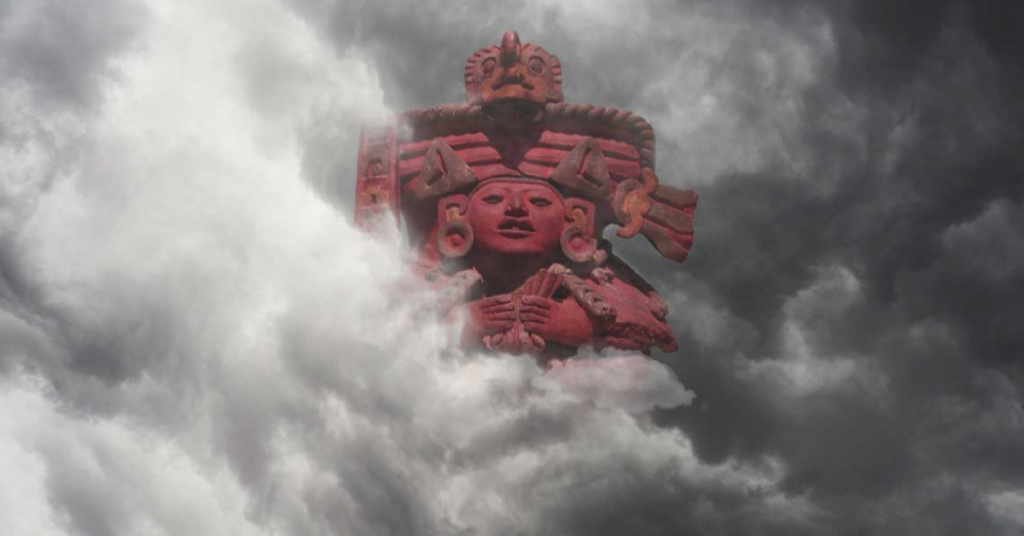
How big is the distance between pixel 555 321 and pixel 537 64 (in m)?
2.20

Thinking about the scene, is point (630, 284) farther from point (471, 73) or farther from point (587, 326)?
point (471, 73)

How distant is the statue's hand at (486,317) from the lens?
34.6ft

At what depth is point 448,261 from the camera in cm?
1100

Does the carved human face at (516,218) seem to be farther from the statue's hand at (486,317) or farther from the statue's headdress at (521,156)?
the statue's hand at (486,317)

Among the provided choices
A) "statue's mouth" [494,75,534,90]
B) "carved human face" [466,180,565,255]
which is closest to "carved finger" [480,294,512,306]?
"carved human face" [466,180,565,255]

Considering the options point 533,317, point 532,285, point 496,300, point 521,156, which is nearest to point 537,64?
point 521,156

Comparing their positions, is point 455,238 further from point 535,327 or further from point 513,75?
point 513,75

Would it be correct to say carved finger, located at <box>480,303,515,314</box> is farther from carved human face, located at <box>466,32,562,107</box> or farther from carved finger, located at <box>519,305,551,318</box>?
carved human face, located at <box>466,32,562,107</box>

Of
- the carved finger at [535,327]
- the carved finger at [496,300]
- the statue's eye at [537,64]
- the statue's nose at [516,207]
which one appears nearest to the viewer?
the carved finger at [535,327]

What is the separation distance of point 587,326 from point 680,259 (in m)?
1.26

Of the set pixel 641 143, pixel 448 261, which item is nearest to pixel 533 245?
pixel 448 261

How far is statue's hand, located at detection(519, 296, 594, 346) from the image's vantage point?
34.6 ft

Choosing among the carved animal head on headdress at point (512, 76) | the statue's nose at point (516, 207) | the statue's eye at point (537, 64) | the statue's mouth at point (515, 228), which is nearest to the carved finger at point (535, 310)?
the statue's mouth at point (515, 228)

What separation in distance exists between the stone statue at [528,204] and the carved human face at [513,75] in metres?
0.01
